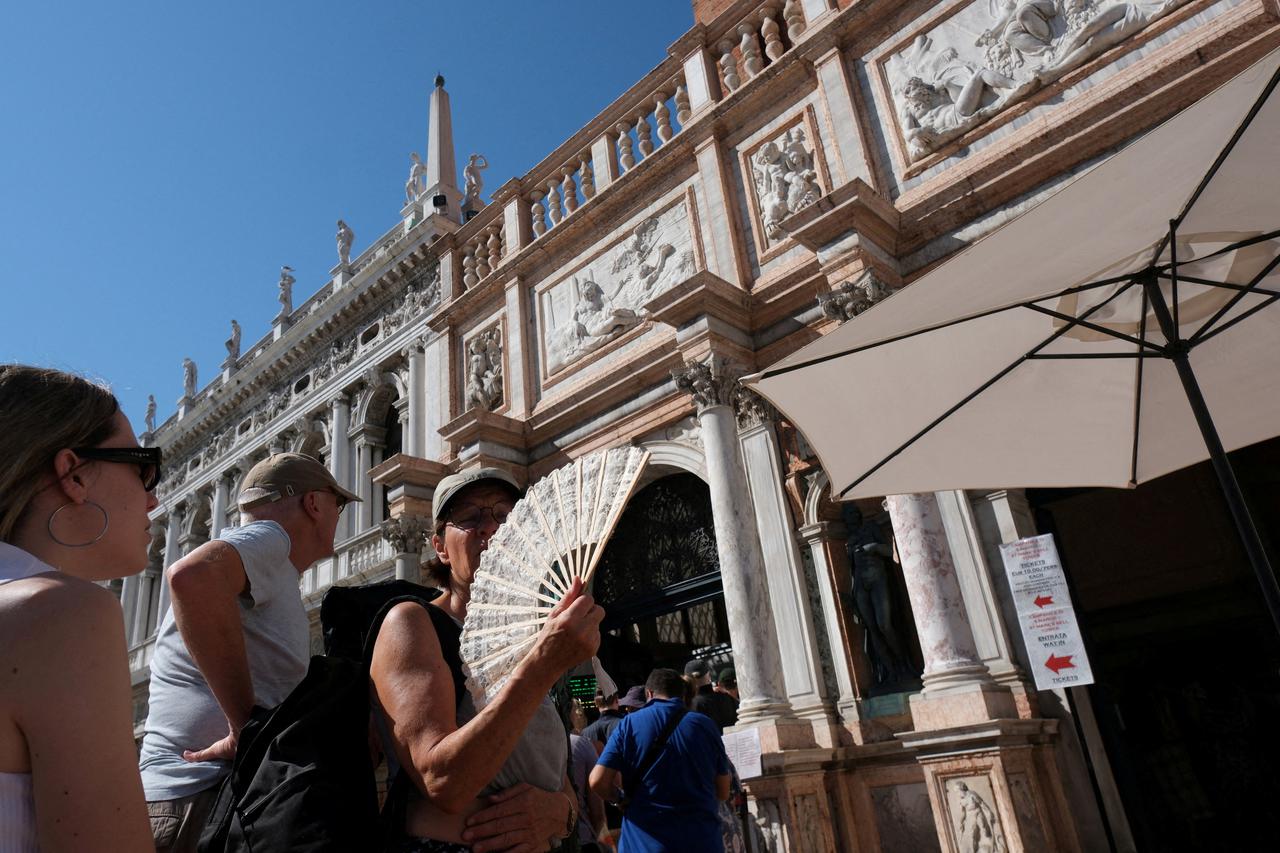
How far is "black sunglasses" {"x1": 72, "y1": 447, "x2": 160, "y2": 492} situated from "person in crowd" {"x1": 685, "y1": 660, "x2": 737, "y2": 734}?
4960mm

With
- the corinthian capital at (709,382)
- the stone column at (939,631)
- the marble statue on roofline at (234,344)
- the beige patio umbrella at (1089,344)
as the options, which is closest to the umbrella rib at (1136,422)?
the beige patio umbrella at (1089,344)

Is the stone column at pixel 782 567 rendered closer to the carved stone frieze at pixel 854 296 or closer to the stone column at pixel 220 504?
the carved stone frieze at pixel 854 296

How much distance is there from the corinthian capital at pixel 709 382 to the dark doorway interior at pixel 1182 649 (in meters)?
2.81

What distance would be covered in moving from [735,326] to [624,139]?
151 inches

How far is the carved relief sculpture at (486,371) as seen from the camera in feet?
37.3

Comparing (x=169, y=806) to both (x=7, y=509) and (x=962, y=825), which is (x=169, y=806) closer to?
(x=7, y=509)

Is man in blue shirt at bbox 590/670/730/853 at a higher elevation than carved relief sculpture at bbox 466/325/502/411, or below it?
below

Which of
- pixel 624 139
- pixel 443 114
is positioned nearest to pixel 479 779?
pixel 624 139

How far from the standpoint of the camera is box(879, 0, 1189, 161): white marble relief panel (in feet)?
22.3

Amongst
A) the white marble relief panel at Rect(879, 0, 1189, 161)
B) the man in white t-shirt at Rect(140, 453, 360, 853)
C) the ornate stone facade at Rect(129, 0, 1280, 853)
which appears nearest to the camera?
the man in white t-shirt at Rect(140, 453, 360, 853)

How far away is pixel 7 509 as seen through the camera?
122 cm

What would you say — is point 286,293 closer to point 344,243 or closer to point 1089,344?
point 344,243

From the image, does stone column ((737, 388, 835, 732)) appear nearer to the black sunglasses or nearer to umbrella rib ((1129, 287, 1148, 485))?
umbrella rib ((1129, 287, 1148, 485))

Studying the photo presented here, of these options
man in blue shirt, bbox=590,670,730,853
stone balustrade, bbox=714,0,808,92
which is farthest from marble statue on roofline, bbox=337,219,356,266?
man in blue shirt, bbox=590,670,730,853
